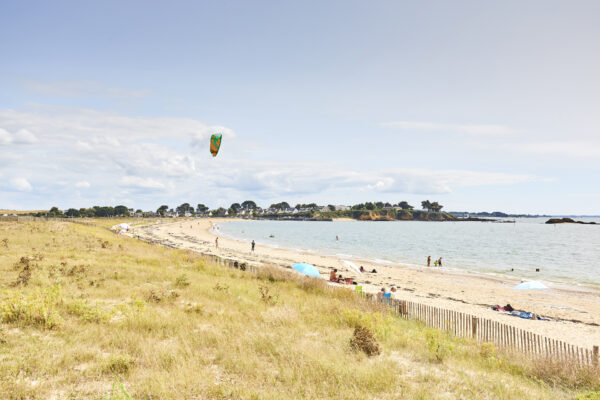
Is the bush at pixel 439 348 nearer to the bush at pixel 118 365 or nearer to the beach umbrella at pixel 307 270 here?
the bush at pixel 118 365

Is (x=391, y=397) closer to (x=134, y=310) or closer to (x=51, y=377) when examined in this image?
(x=51, y=377)

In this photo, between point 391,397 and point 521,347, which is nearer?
point 391,397

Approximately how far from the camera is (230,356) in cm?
690

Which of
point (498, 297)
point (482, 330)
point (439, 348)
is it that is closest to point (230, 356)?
point (439, 348)

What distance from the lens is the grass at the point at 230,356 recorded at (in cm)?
567

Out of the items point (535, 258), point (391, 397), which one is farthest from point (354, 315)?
point (535, 258)

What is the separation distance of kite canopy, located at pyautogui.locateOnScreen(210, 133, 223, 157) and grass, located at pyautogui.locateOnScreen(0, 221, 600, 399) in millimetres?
10395

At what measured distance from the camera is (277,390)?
18.4ft

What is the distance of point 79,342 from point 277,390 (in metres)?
4.78

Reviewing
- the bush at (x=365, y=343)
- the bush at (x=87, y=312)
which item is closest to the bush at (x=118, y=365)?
the bush at (x=87, y=312)

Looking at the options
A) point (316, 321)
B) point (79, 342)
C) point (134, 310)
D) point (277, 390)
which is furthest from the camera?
point (316, 321)

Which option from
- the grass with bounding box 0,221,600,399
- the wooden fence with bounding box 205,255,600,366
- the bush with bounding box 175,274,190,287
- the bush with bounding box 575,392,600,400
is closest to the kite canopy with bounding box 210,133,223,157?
the bush with bounding box 175,274,190,287

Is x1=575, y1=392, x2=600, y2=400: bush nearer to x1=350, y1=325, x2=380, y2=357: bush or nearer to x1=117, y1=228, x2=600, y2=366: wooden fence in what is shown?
x1=117, y1=228, x2=600, y2=366: wooden fence

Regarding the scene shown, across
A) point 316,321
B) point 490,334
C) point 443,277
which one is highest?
point 316,321
